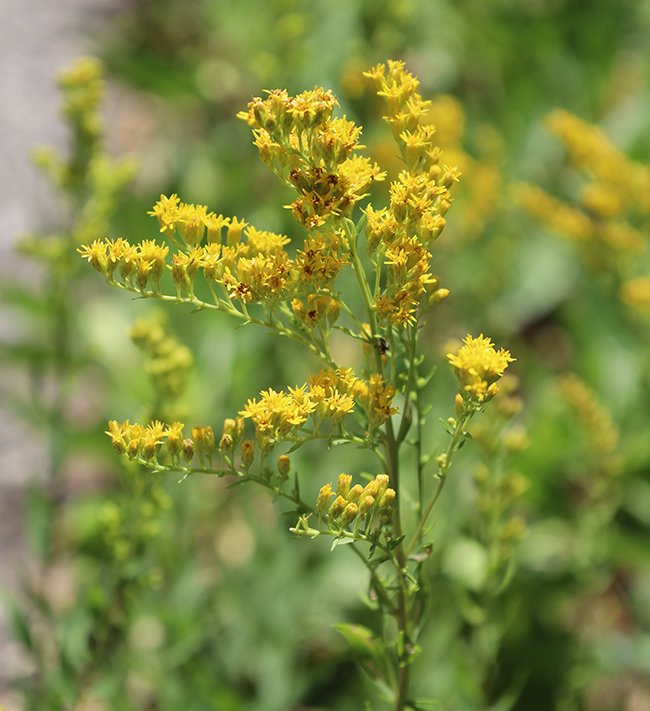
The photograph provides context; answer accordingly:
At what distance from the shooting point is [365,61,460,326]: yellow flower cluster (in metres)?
1.42

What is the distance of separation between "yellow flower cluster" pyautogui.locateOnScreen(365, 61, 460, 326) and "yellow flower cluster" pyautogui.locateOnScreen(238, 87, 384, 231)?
5 cm

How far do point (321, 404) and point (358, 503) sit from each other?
150mm

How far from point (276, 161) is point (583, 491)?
8.51 feet

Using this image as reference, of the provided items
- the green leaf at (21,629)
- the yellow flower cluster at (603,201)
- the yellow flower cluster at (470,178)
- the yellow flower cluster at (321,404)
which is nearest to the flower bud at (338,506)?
the yellow flower cluster at (321,404)

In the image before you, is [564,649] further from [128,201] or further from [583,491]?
[128,201]

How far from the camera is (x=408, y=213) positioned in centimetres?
142

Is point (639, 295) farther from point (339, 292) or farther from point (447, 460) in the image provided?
point (339, 292)

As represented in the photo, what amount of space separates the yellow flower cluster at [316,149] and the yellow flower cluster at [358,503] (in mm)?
364

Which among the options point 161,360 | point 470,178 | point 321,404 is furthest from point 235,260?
point 470,178

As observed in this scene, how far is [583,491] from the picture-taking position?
3730 mm

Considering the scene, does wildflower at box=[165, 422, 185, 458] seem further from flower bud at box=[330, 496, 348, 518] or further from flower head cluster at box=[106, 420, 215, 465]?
flower bud at box=[330, 496, 348, 518]

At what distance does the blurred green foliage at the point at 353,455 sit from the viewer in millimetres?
2424

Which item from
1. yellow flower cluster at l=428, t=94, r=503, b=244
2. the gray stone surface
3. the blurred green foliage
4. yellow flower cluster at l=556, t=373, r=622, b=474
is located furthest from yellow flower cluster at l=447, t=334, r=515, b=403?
the gray stone surface

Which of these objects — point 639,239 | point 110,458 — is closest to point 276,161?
Answer: point 639,239
